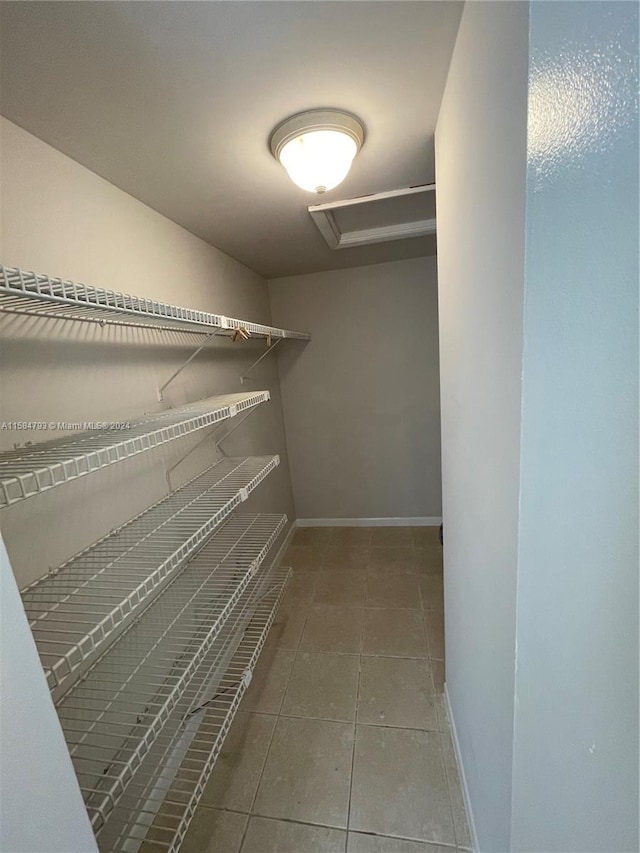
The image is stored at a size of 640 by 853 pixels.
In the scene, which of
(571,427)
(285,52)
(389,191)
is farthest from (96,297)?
(389,191)

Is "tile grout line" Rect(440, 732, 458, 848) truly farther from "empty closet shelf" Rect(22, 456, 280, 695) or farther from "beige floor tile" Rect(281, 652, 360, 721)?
"empty closet shelf" Rect(22, 456, 280, 695)

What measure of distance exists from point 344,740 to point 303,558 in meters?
1.37

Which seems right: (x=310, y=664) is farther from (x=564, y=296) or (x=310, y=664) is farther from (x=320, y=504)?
(x=564, y=296)

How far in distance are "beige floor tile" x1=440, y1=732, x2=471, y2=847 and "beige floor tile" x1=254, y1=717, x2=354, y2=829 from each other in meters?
0.36

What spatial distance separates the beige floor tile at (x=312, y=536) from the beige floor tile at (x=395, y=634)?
2.97 ft

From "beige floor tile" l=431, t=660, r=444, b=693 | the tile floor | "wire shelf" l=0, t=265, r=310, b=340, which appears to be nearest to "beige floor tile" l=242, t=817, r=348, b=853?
the tile floor

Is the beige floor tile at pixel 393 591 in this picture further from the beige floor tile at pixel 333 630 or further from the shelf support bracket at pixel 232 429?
the shelf support bracket at pixel 232 429

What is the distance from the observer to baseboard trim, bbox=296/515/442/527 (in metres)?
3.08

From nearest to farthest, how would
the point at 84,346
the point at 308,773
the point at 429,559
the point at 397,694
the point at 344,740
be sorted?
1. the point at 84,346
2. the point at 308,773
3. the point at 344,740
4. the point at 397,694
5. the point at 429,559

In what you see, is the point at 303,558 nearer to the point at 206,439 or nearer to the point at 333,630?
the point at 333,630

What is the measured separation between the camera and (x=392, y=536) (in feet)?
9.79

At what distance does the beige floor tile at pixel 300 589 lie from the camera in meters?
2.29

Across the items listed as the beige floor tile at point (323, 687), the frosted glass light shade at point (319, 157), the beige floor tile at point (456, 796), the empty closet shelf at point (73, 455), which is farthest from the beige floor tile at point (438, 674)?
the frosted glass light shade at point (319, 157)

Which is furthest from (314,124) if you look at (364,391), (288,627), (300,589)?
(300,589)
